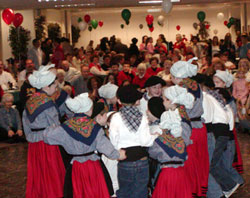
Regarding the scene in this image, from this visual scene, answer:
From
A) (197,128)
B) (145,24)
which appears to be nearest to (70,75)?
(197,128)

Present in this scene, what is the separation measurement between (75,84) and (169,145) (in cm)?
609

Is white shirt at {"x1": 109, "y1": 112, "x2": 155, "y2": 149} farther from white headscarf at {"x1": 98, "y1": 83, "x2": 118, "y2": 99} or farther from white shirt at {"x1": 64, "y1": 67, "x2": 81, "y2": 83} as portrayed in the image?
white shirt at {"x1": 64, "y1": 67, "x2": 81, "y2": 83}

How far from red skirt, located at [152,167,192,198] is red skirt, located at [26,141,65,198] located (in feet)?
4.54

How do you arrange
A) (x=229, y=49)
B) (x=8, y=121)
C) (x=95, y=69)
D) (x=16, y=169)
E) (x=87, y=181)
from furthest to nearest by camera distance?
(x=229, y=49) → (x=95, y=69) → (x=8, y=121) → (x=16, y=169) → (x=87, y=181)

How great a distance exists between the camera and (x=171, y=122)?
3594 mm

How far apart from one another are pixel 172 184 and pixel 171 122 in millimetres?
503

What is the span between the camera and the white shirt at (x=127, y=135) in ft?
12.1

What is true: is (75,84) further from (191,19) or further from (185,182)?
(191,19)

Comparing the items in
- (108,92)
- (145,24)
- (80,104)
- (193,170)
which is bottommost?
(193,170)

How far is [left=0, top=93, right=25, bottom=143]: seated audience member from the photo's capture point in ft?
29.1

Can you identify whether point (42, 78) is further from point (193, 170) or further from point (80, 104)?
point (193, 170)

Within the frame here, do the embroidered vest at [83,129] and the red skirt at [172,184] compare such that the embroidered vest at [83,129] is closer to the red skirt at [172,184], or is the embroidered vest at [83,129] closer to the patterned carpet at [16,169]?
the red skirt at [172,184]

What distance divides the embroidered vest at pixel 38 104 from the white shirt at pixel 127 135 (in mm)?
1039

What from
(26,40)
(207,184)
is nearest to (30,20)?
(26,40)
